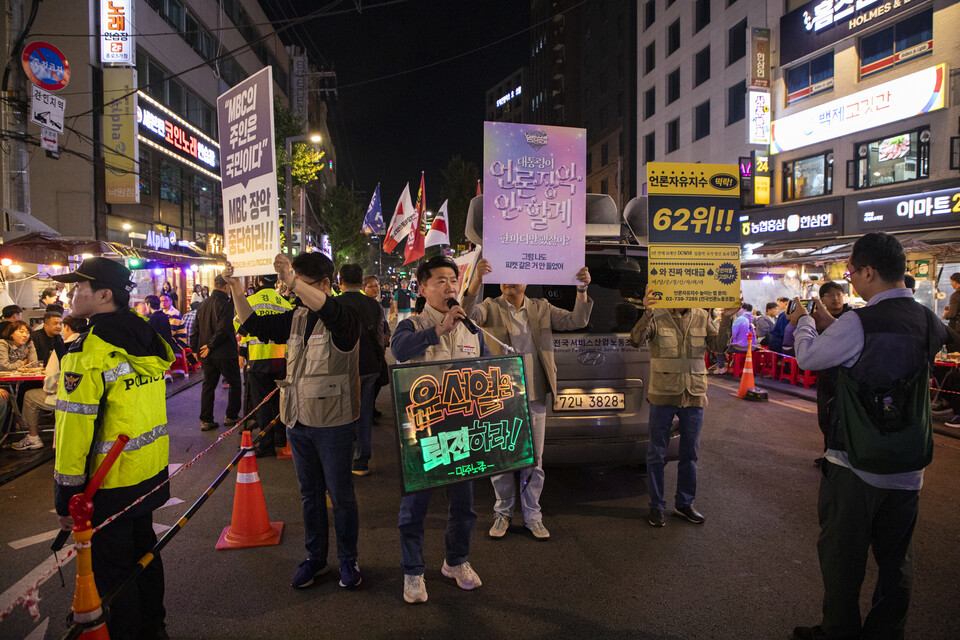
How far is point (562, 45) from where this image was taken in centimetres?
5891

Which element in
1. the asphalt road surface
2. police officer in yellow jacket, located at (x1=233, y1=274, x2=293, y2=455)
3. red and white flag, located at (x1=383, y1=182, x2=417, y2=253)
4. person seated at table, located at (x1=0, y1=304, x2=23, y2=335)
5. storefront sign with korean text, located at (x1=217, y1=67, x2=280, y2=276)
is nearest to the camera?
the asphalt road surface

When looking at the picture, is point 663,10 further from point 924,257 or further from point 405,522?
point 405,522

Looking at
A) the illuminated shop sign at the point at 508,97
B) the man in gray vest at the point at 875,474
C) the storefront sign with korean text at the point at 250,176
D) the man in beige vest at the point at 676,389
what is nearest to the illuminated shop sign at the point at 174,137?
the storefront sign with korean text at the point at 250,176

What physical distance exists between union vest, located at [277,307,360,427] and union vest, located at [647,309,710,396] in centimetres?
252

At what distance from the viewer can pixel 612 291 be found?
515cm

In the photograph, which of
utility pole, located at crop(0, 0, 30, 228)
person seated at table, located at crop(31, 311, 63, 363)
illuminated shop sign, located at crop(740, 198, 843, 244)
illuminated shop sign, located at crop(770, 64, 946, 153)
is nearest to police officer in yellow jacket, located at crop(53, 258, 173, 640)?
person seated at table, located at crop(31, 311, 63, 363)

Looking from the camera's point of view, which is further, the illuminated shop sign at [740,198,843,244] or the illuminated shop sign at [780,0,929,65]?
the illuminated shop sign at [740,198,843,244]

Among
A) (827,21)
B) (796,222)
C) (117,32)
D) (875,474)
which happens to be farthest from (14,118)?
(796,222)

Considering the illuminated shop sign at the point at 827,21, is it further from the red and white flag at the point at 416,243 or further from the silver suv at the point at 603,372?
the silver suv at the point at 603,372

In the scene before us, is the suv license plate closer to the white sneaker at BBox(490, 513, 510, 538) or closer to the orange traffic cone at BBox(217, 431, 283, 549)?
the white sneaker at BBox(490, 513, 510, 538)

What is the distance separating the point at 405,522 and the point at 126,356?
1.81 metres

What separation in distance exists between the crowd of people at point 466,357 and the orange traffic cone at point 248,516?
34.4 inches

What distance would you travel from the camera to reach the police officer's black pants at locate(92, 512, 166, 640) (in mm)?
2865

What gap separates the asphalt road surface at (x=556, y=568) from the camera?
329 cm
